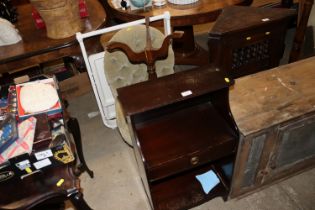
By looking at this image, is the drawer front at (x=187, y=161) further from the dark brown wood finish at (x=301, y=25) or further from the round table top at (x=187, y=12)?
the dark brown wood finish at (x=301, y=25)

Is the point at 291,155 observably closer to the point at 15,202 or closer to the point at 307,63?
the point at 307,63

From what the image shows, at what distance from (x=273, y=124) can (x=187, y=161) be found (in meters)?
0.45

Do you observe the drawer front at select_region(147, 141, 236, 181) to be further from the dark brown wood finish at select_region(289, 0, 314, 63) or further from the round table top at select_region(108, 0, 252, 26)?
the dark brown wood finish at select_region(289, 0, 314, 63)

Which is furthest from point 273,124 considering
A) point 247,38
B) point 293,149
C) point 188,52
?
point 188,52

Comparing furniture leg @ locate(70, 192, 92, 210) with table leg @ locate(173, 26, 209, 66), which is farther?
table leg @ locate(173, 26, 209, 66)

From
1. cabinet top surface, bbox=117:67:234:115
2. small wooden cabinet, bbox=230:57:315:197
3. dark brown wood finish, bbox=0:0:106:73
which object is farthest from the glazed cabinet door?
dark brown wood finish, bbox=0:0:106:73

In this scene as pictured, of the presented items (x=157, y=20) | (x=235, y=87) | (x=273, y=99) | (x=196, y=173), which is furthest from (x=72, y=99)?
(x=273, y=99)

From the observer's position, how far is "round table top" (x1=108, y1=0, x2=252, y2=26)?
1.88 meters

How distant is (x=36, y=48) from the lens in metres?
1.60

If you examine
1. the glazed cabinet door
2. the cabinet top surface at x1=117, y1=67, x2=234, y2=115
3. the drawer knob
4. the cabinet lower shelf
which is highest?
the cabinet top surface at x1=117, y1=67, x2=234, y2=115

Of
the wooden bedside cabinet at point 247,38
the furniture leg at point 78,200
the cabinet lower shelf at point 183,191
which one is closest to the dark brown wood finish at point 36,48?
the wooden bedside cabinet at point 247,38

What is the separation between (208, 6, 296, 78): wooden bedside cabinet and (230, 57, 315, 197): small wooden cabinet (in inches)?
6.5

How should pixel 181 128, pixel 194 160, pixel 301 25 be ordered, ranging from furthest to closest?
1. pixel 301 25
2. pixel 181 128
3. pixel 194 160

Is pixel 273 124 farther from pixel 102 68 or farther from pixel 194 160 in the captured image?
pixel 102 68
